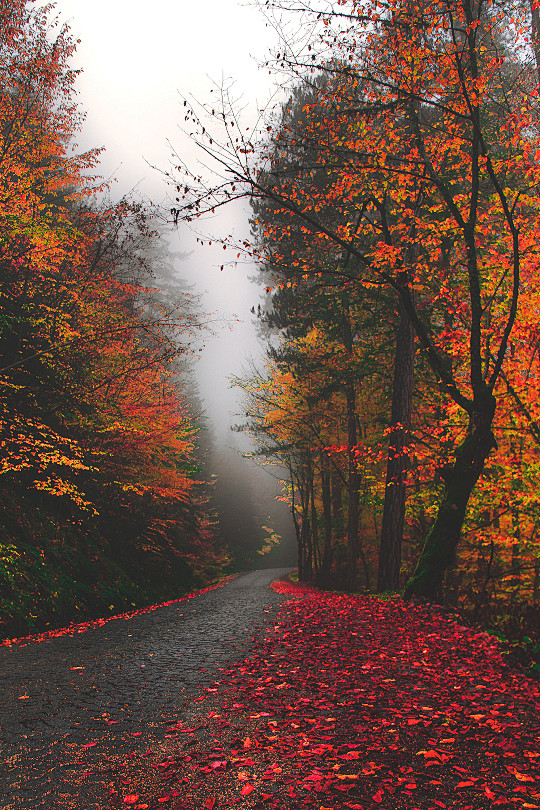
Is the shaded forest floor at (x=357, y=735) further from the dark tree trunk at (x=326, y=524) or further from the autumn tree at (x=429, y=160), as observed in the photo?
the dark tree trunk at (x=326, y=524)

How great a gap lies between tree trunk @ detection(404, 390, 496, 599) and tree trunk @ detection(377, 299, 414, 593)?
5.32ft

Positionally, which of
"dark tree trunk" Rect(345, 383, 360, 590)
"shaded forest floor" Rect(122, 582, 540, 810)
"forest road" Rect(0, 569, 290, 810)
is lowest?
"forest road" Rect(0, 569, 290, 810)

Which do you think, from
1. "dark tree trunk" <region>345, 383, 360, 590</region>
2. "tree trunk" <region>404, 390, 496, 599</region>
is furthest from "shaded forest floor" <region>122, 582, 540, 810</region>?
"dark tree trunk" <region>345, 383, 360, 590</region>

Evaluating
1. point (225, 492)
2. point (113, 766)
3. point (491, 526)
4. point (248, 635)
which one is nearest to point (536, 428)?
point (491, 526)

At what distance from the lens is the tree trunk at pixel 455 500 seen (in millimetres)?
7176

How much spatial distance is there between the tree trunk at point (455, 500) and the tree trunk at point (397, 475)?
1.62 m

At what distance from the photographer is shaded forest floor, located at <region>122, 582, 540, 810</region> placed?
2.46 meters

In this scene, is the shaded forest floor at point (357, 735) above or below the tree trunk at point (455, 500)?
below

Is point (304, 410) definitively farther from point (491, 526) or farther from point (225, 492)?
point (225, 492)

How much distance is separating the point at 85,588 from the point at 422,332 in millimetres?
7953

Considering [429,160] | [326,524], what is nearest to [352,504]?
[326,524]

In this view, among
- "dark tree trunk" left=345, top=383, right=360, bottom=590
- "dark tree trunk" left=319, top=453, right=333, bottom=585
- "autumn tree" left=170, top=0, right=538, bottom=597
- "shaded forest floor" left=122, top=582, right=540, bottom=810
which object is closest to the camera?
"shaded forest floor" left=122, top=582, right=540, bottom=810

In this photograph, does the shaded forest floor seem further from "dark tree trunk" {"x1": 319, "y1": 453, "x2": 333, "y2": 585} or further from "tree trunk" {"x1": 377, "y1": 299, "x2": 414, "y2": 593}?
"dark tree trunk" {"x1": 319, "y1": 453, "x2": 333, "y2": 585}

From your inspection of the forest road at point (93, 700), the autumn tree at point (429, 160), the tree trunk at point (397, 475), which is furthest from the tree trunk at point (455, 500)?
the forest road at point (93, 700)
